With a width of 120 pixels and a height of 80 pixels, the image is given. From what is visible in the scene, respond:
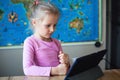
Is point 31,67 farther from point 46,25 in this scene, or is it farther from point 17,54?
point 17,54

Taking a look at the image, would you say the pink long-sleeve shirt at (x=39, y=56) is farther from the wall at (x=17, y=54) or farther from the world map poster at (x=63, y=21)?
the wall at (x=17, y=54)

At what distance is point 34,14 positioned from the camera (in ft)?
4.47

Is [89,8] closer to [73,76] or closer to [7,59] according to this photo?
[7,59]

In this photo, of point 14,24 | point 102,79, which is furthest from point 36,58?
point 14,24

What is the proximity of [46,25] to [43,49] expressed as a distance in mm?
155

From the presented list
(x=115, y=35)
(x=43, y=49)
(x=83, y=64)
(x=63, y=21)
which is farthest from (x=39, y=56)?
(x=115, y=35)

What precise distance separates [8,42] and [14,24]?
20cm

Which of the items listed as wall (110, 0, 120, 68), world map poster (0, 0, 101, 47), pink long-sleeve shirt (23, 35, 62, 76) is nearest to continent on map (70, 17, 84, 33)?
world map poster (0, 0, 101, 47)

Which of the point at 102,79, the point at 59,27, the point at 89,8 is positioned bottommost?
the point at 102,79

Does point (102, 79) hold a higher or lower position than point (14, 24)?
lower

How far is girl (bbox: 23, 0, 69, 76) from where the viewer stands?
1.18m

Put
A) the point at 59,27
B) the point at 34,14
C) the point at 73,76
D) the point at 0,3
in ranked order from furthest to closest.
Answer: the point at 59,27 < the point at 0,3 < the point at 34,14 < the point at 73,76

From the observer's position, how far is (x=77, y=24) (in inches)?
94.0

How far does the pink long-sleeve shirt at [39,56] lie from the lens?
117cm
